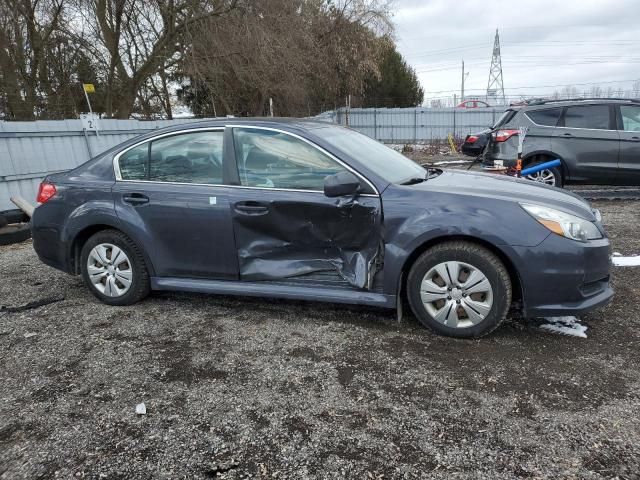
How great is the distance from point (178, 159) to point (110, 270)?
1.15 meters

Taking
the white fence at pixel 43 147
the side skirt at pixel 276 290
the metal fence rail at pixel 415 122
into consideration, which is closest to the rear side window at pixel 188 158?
the side skirt at pixel 276 290

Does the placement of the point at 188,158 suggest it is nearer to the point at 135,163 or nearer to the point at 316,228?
the point at 135,163

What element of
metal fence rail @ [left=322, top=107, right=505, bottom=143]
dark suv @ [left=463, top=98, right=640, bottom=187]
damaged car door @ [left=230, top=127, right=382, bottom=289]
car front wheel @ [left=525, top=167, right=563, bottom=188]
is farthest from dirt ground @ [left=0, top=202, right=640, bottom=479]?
metal fence rail @ [left=322, top=107, right=505, bottom=143]

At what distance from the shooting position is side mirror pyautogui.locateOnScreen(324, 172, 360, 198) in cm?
344

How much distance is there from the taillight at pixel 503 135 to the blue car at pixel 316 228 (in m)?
4.60

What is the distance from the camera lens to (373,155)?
4016 millimetres

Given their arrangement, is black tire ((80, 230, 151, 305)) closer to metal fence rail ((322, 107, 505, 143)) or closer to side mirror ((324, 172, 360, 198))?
side mirror ((324, 172, 360, 198))

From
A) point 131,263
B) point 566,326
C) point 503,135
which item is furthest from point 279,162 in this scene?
point 503,135

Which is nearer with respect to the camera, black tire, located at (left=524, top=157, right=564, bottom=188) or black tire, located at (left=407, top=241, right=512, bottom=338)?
black tire, located at (left=407, top=241, right=512, bottom=338)

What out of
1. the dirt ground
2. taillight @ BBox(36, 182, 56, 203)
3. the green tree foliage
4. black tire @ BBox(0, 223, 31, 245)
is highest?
the green tree foliage

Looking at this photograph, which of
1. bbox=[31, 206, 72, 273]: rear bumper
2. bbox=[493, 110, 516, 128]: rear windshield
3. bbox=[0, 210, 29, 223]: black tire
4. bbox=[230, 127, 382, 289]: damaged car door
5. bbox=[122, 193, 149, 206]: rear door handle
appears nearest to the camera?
bbox=[230, 127, 382, 289]: damaged car door

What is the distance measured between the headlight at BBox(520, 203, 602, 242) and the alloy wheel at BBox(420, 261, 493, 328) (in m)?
0.54

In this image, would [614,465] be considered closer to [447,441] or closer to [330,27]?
[447,441]

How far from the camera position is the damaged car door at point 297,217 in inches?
140
